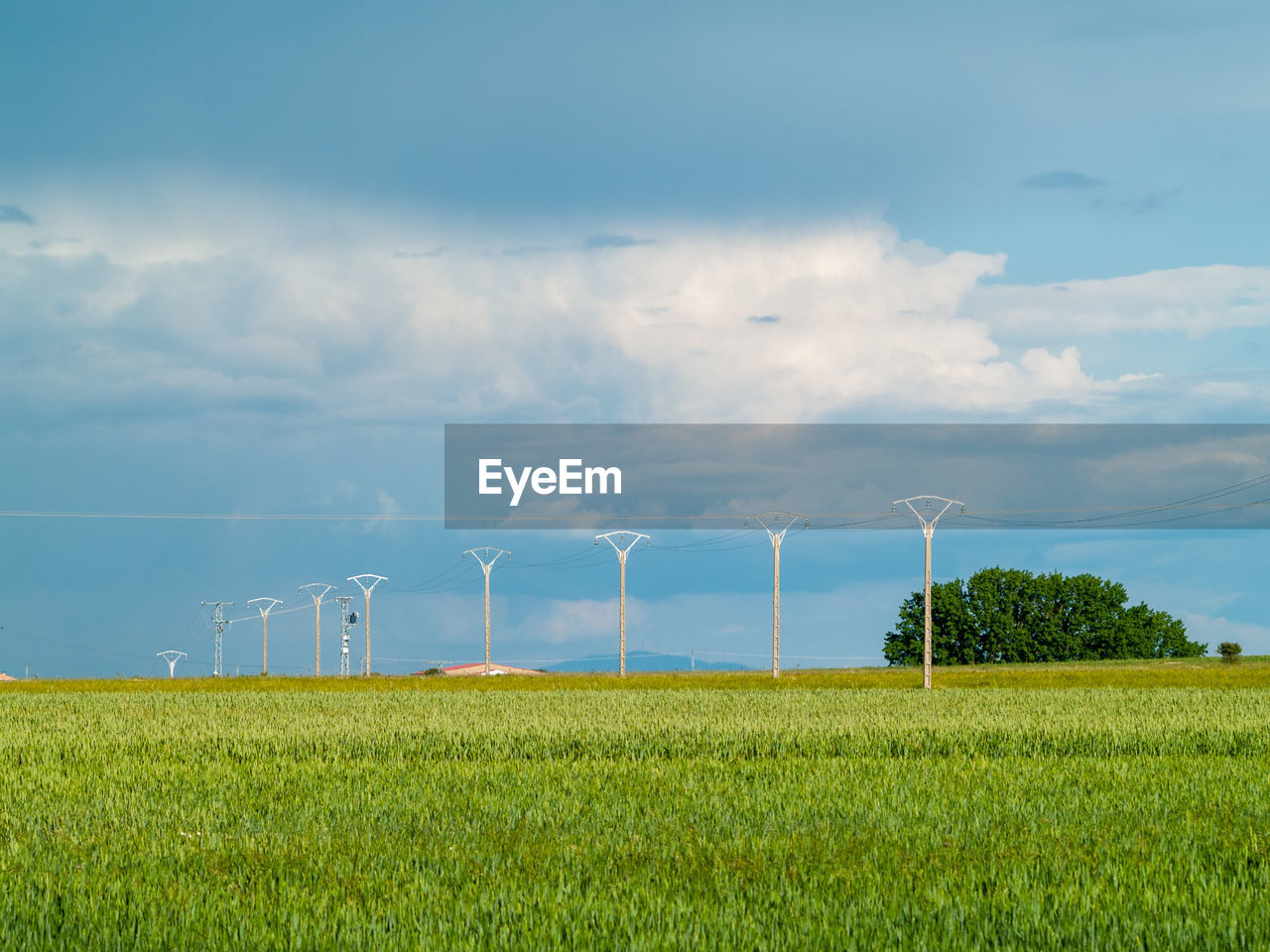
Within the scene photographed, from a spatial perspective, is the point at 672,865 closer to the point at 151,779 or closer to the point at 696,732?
the point at 151,779

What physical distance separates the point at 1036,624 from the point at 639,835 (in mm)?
128321

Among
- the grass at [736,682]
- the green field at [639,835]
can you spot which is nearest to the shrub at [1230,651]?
the grass at [736,682]

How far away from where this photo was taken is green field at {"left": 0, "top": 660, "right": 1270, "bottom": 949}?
31.8 feet

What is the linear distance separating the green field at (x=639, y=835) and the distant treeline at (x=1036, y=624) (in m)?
105

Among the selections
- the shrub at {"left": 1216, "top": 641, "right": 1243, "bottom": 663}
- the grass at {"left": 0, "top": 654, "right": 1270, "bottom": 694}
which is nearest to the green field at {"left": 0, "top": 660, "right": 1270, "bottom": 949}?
the grass at {"left": 0, "top": 654, "right": 1270, "bottom": 694}

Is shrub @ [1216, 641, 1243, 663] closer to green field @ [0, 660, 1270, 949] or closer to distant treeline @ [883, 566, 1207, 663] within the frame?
distant treeline @ [883, 566, 1207, 663]

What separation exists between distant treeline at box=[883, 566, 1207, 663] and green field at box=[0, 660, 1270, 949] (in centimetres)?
10506

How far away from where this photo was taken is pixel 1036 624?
132250 mm

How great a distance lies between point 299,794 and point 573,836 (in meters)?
6.21

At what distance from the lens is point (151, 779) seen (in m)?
20.3

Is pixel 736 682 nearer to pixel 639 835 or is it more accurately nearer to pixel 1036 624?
pixel 639 835

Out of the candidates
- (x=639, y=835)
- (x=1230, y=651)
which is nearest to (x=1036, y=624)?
(x=1230, y=651)

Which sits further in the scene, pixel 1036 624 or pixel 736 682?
pixel 1036 624

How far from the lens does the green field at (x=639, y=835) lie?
31.8 feet
